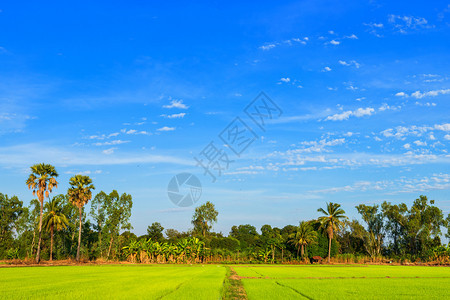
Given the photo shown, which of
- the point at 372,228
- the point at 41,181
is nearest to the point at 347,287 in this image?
the point at 41,181

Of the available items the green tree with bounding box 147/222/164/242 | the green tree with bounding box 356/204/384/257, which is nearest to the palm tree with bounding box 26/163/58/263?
the green tree with bounding box 147/222/164/242

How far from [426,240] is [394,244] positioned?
31.2 feet

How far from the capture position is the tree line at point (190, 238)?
7425cm

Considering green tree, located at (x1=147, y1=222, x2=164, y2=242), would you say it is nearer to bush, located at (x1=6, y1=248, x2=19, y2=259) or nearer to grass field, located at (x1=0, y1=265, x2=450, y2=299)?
bush, located at (x1=6, y1=248, x2=19, y2=259)

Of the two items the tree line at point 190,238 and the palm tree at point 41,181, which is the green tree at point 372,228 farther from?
the palm tree at point 41,181

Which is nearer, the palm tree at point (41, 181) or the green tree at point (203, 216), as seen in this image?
the palm tree at point (41, 181)

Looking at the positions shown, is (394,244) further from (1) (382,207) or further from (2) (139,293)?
(2) (139,293)

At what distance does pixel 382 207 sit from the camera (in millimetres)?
92938

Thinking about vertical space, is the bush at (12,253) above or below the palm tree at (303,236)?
below

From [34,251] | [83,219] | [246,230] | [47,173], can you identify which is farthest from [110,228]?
[246,230]

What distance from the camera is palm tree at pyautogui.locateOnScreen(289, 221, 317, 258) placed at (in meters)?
74.4

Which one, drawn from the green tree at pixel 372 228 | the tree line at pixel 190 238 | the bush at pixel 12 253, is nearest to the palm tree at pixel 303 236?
the tree line at pixel 190 238

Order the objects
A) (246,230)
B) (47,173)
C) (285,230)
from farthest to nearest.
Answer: (246,230)
(285,230)
(47,173)

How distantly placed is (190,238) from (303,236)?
23.8 meters
